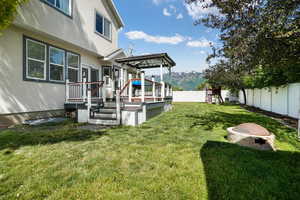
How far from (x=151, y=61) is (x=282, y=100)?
8.03 m

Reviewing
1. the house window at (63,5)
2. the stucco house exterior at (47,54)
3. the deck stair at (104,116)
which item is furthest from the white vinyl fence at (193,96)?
the house window at (63,5)

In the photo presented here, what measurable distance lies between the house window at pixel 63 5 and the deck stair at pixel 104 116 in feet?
16.2

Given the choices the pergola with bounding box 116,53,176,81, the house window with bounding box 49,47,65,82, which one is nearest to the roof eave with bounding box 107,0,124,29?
the pergola with bounding box 116,53,176,81

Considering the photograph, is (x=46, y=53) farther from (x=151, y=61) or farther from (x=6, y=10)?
(x=151, y=61)

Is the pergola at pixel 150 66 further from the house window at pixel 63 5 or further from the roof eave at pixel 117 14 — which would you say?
the roof eave at pixel 117 14

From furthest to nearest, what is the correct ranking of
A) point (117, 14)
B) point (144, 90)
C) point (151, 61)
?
point (117, 14)
point (151, 61)
point (144, 90)

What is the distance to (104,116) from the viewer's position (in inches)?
240

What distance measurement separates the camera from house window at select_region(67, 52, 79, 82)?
7926 millimetres

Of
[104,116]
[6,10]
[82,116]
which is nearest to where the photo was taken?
[6,10]

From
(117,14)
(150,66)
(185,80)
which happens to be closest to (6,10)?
(150,66)

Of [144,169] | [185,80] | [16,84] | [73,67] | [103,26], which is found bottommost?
[144,169]

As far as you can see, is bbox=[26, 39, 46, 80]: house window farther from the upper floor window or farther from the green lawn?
the upper floor window

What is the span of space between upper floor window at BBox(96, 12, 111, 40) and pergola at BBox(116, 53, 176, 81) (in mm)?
2803

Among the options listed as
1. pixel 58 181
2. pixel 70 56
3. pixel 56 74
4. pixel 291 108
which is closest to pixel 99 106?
pixel 56 74
